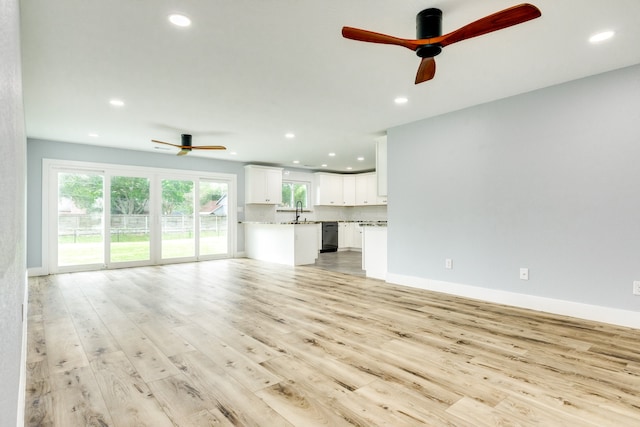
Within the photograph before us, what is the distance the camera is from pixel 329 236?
9992 mm

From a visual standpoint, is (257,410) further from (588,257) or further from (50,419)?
(588,257)

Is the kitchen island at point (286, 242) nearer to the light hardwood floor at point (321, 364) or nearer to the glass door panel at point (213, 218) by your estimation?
the glass door panel at point (213, 218)

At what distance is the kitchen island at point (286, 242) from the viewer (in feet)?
A: 24.0

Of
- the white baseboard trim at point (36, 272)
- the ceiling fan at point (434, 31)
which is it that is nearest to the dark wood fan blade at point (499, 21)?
the ceiling fan at point (434, 31)

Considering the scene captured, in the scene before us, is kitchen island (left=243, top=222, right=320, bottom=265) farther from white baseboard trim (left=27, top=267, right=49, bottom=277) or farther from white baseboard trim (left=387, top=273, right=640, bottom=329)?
white baseboard trim (left=27, top=267, right=49, bottom=277)

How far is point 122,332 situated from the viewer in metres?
3.06

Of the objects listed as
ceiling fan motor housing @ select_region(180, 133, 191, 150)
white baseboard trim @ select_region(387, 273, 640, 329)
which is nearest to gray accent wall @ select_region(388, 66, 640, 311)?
white baseboard trim @ select_region(387, 273, 640, 329)

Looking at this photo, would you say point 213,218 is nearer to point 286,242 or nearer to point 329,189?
point 286,242

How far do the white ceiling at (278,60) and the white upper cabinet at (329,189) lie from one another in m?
5.05

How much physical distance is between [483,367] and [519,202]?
7.41 feet

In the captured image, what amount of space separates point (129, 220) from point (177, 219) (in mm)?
933

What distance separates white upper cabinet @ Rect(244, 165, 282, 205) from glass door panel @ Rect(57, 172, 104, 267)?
3085 millimetres

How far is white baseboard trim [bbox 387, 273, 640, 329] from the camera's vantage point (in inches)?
127

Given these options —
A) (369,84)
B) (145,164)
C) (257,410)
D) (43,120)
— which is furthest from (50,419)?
(145,164)
